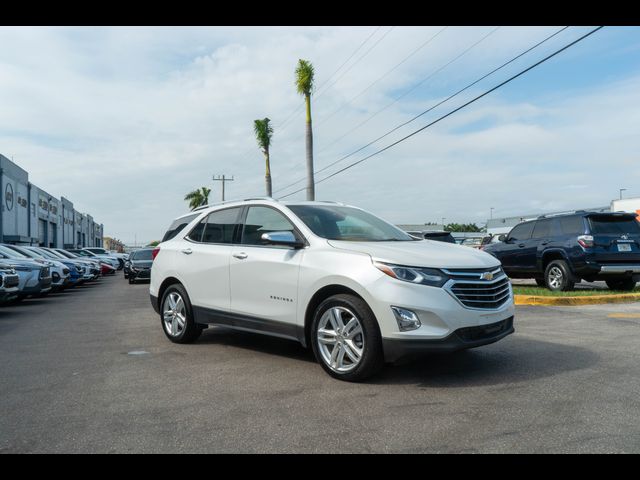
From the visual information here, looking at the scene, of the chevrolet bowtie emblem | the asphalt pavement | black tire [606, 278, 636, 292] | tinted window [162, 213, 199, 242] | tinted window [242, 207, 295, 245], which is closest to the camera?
the asphalt pavement

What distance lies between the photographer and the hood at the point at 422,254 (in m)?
4.91

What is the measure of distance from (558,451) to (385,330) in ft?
5.74

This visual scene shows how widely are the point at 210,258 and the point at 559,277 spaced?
8818 millimetres

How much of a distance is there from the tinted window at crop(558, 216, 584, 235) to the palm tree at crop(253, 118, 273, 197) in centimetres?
2747

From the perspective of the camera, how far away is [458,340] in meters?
4.79

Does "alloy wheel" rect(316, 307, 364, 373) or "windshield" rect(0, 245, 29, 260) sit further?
"windshield" rect(0, 245, 29, 260)

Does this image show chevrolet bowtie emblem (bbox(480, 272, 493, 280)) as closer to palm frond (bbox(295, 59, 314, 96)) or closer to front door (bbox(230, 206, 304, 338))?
front door (bbox(230, 206, 304, 338))

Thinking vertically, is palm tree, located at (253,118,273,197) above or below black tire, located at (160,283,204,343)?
above

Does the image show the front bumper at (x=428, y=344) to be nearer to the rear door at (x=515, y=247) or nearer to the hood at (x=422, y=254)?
the hood at (x=422, y=254)

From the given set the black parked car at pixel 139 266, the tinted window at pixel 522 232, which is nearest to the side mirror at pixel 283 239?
the tinted window at pixel 522 232

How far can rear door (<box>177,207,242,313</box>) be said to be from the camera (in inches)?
255

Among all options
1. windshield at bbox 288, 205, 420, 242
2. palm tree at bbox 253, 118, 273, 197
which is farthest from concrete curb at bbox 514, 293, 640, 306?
palm tree at bbox 253, 118, 273, 197
